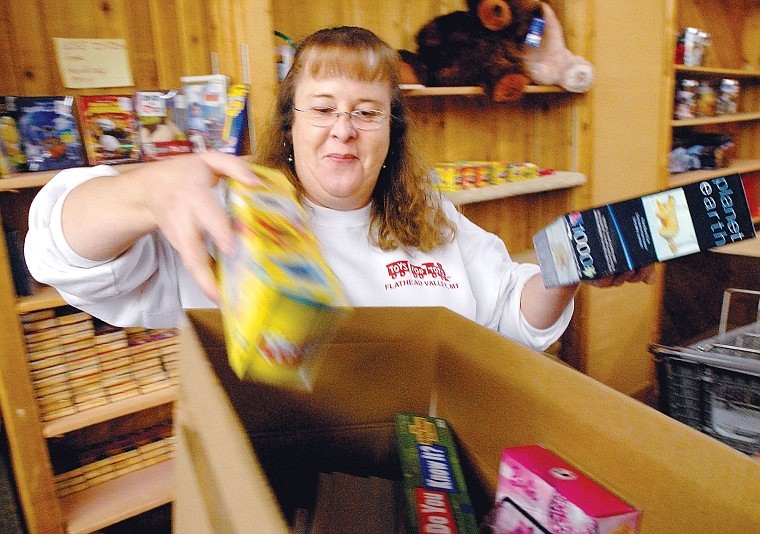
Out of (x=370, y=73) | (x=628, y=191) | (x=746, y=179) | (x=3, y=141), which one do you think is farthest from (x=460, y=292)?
(x=746, y=179)

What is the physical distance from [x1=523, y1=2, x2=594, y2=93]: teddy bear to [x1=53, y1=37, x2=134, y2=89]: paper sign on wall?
1.65 m

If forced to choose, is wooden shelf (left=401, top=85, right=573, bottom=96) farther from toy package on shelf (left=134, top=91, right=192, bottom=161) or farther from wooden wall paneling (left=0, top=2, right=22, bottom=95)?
wooden wall paneling (left=0, top=2, right=22, bottom=95)

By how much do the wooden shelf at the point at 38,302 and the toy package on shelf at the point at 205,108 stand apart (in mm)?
602

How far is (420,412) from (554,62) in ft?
7.18

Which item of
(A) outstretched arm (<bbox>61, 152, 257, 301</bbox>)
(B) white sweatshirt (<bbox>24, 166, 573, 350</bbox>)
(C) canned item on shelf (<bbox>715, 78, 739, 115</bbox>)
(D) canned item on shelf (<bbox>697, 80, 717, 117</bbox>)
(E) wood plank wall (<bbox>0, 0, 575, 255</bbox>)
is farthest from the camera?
(C) canned item on shelf (<bbox>715, 78, 739, 115</bbox>)

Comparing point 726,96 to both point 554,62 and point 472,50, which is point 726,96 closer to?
point 554,62

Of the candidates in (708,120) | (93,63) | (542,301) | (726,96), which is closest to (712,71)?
(708,120)

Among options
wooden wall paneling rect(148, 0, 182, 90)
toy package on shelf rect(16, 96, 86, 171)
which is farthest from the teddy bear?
toy package on shelf rect(16, 96, 86, 171)

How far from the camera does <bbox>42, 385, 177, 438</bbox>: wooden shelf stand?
160cm

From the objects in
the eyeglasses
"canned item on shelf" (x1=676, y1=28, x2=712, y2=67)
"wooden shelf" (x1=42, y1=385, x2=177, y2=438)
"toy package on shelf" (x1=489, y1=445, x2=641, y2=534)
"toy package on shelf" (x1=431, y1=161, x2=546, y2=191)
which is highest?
"canned item on shelf" (x1=676, y1=28, x2=712, y2=67)

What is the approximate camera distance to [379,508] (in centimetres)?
60

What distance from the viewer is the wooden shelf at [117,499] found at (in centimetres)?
169

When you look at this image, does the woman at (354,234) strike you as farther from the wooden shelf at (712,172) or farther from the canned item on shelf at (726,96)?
the canned item on shelf at (726,96)

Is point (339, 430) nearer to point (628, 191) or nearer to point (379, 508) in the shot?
point (379, 508)
